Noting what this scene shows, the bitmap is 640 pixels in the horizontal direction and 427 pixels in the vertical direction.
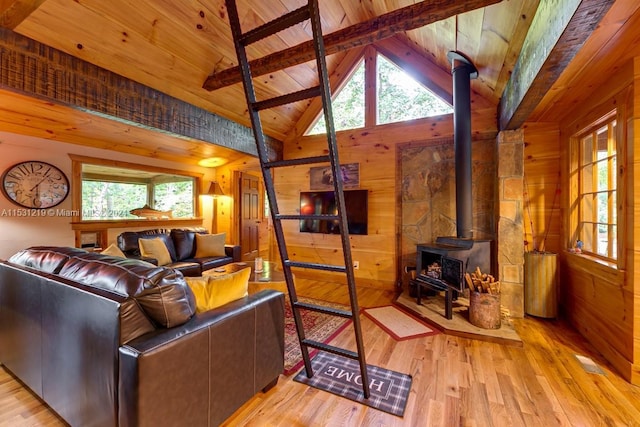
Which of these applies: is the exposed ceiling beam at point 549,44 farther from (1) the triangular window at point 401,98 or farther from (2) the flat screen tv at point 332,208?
(2) the flat screen tv at point 332,208

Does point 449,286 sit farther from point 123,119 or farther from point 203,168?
point 203,168

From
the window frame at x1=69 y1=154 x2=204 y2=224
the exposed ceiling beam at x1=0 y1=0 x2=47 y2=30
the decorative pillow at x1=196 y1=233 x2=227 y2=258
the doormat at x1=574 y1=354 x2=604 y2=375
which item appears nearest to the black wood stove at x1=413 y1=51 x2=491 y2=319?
the doormat at x1=574 y1=354 x2=604 y2=375

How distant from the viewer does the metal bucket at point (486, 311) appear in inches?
106

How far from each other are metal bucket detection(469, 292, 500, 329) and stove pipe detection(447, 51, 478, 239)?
786 millimetres

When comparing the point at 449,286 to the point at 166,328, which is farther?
the point at 449,286

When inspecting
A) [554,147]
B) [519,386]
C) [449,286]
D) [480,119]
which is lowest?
[519,386]

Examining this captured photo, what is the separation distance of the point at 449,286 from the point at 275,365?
2038mm

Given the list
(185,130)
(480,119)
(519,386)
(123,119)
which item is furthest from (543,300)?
(123,119)

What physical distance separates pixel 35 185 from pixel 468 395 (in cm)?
520

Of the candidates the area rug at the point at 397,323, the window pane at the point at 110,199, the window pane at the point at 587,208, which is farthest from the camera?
the window pane at the point at 110,199

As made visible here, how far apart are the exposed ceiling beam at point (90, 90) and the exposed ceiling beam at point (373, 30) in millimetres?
695

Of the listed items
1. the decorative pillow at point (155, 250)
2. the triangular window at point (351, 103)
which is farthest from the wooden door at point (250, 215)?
the triangular window at point (351, 103)

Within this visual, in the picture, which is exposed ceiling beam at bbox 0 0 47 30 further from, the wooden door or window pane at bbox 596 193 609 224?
window pane at bbox 596 193 609 224

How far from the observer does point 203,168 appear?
5762 mm
